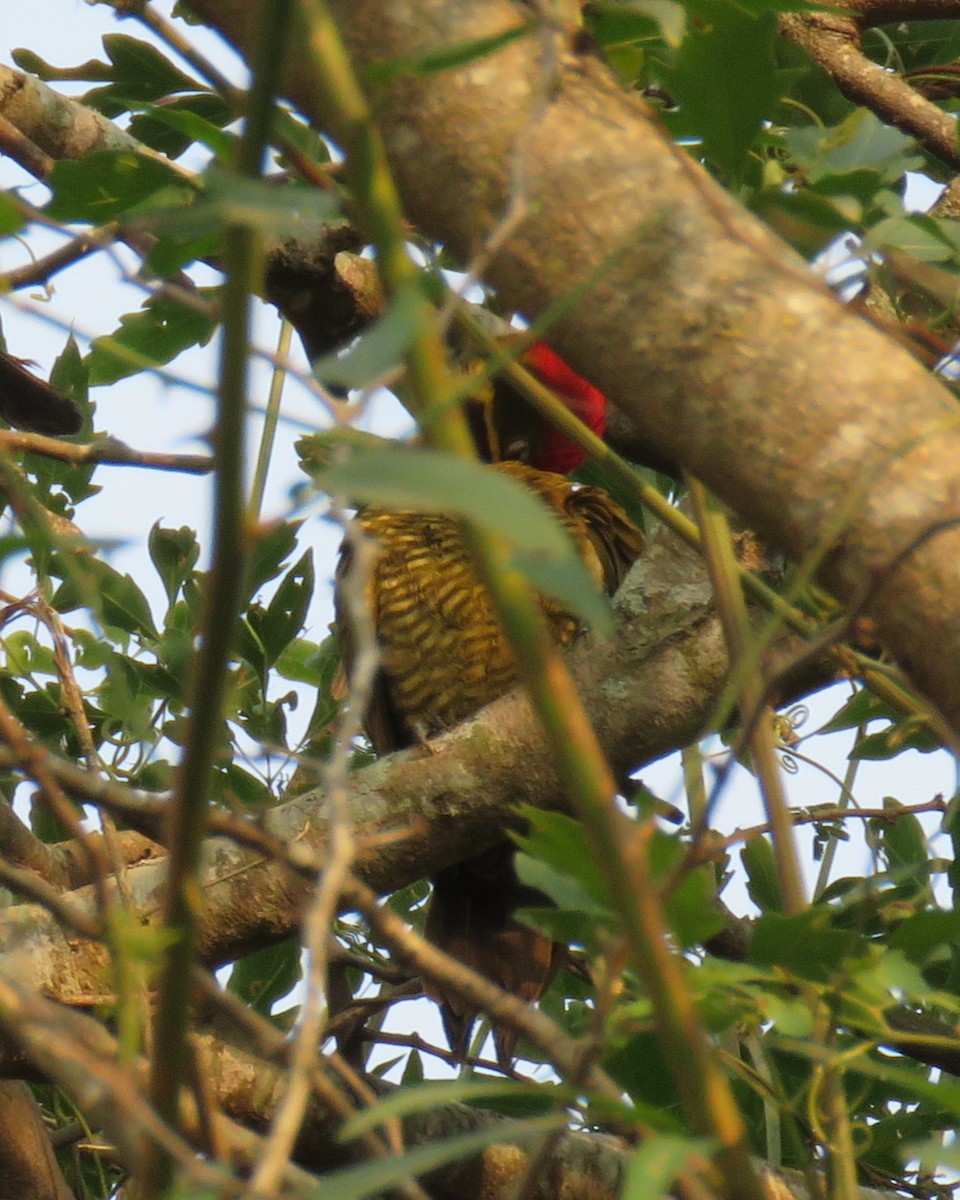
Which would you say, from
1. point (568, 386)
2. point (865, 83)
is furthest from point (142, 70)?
point (865, 83)

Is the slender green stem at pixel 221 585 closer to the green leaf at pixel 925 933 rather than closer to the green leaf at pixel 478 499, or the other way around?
the green leaf at pixel 478 499

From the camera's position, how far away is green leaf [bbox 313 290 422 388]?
450 mm

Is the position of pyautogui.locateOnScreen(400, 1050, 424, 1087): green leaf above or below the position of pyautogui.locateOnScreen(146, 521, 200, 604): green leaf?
below

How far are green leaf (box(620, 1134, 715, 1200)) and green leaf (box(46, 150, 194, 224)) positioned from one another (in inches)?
27.0

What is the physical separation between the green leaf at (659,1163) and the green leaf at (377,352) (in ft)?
0.94

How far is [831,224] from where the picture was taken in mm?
857

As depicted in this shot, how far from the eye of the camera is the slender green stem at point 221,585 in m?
0.47

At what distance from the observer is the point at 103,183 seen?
Answer: 0.98 meters

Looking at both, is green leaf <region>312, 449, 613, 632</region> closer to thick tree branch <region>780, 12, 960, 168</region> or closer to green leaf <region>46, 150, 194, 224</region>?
green leaf <region>46, 150, 194, 224</region>

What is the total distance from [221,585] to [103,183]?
1.86 ft

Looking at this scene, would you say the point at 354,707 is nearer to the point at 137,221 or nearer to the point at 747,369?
the point at 137,221

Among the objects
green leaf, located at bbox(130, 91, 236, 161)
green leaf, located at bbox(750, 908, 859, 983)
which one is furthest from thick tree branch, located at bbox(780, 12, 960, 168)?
green leaf, located at bbox(750, 908, 859, 983)

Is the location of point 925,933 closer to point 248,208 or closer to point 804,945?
point 804,945

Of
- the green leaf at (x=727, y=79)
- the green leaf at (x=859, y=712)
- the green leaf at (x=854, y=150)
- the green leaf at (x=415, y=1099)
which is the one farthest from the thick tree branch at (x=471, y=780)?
the green leaf at (x=415, y=1099)
